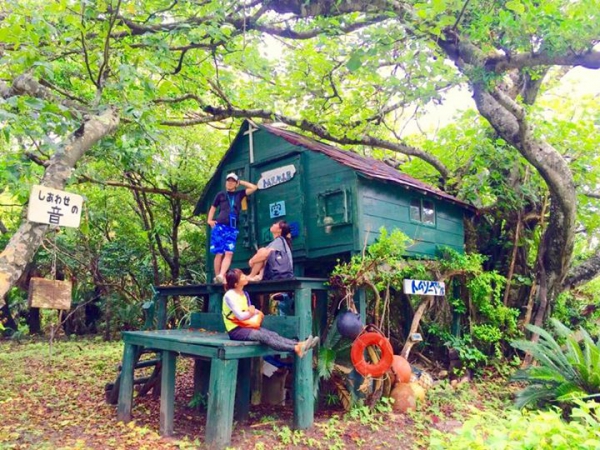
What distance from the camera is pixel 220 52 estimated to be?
370 inches


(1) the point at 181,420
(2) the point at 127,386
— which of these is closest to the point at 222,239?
(2) the point at 127,386

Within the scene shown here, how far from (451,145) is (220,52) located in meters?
5.99

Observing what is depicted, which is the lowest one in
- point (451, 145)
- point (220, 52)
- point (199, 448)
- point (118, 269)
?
point (199, 448)

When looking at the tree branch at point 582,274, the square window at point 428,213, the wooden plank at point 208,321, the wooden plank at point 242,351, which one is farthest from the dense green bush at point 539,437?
the tree branch at point 582,274

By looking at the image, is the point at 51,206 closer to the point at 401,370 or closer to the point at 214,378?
the point at 214,378

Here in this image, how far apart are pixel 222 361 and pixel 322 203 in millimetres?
3478

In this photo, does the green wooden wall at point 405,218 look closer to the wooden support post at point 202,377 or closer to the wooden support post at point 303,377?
the wooden support post at point 303,377

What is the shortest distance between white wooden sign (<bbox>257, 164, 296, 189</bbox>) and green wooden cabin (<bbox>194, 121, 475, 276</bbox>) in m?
0.02

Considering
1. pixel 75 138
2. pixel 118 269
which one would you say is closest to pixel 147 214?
pixel 118 269

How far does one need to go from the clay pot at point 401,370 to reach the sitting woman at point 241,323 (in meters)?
2.07

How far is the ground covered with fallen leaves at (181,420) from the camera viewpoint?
607 centimetres

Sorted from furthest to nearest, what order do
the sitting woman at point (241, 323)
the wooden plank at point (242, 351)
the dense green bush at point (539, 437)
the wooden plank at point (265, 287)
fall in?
the wooden plank at point (265, 287), the sitting woman at point (241, 323), the wooden plank at point (242, 351), the dense green bush at point (539, 437)

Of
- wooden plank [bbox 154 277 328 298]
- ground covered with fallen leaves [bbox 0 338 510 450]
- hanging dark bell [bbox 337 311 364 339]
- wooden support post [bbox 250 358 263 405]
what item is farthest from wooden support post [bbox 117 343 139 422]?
hanging dark bell [bbox 337 311 364 339]

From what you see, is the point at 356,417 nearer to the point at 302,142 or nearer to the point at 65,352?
the point at 302,142
